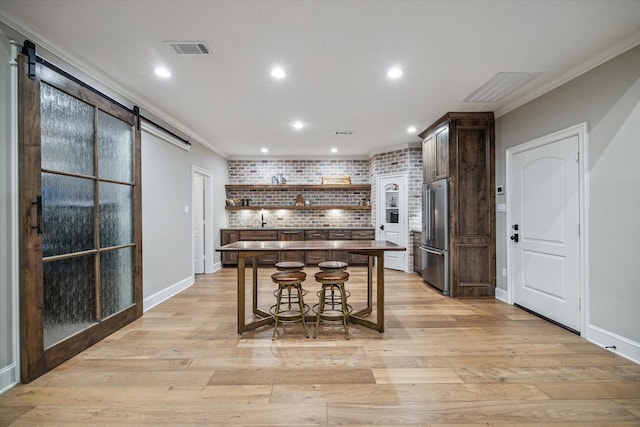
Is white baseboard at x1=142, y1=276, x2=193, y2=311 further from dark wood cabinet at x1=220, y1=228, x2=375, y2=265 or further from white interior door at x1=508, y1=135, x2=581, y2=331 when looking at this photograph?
white interior door at x1=508, y1=135, x2=581, y2=331

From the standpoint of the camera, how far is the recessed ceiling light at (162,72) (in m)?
2.83

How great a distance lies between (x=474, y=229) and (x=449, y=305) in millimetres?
1168

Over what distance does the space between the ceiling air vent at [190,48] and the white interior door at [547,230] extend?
141 inches

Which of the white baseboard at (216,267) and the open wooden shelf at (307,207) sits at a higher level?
the open wooden shelf at (307,207)

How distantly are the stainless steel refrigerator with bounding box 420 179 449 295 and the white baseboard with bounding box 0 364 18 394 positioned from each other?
15.0 feet

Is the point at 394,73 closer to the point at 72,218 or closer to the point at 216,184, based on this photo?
the point at 72,218

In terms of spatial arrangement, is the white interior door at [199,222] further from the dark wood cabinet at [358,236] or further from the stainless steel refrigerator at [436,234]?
the stainless steel refrigerator at [436,234]

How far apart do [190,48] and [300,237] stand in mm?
4855

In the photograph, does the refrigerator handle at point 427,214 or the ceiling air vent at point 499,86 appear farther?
the refrigerator handle at point 427,214

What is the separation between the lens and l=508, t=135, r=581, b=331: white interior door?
9.75 ft

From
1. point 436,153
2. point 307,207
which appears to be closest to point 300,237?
point 307,207

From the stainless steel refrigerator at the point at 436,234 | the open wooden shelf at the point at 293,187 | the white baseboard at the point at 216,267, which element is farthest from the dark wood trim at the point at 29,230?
the open wooden shelf at the point at 293,187

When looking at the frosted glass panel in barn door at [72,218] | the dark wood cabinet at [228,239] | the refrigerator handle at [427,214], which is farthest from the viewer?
the dark wood cabinet at [228,239]

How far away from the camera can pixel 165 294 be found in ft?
13.6
